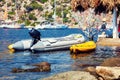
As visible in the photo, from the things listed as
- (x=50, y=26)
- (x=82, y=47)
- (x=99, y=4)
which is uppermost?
(x=99, y=4)

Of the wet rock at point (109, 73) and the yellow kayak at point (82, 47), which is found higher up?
the wet rock at point (109, 73)

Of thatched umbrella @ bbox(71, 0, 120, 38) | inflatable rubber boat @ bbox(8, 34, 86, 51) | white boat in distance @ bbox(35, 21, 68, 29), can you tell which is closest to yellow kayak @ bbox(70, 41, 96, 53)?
inflatable rubber boat @ bbox(8, 34, 86, 51)

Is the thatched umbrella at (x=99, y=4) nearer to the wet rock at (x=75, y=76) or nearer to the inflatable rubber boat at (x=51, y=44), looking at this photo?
the inflatable rubber boat at (x=51, y=44)

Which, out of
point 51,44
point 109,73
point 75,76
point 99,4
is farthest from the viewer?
point 99,4

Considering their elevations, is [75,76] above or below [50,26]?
above

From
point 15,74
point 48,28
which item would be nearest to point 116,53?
point 15,74

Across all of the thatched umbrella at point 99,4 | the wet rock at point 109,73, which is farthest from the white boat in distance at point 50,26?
the wet rock at point 109,73

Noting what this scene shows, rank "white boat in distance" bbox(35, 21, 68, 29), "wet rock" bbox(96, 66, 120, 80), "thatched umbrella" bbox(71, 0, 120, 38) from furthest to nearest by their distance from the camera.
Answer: "white boat in distance" bbox(35, 21, 68, 29) < "thatched umbrella" bbox(71, 0, 120, 38) < "wet rock" bbox(96, 66, 120, 80)

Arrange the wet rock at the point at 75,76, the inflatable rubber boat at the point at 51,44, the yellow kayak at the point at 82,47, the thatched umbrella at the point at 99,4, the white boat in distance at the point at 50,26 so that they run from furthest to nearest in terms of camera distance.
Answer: the white boat in distance at the point at 50,26 < the thatched umbrella at the point at 99,4 < the inflatable rubber boat at the point at 51,44 < the yellow kayak at the point at 82,47 < the wet rock at the point at 75,76

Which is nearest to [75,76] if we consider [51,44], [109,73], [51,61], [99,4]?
[109,73]

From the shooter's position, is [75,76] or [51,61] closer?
[75,76]

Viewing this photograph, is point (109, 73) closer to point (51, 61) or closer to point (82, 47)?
point (51, 61)

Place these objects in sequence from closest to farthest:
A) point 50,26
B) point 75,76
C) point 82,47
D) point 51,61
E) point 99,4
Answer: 1. point 75,76
2. point 51,61
3. point 82,47
4. point 99,4
5. point 50,26

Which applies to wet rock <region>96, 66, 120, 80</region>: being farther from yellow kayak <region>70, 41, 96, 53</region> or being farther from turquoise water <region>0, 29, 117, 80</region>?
yellow kayak <region>70, 41, 96, 53</region>
